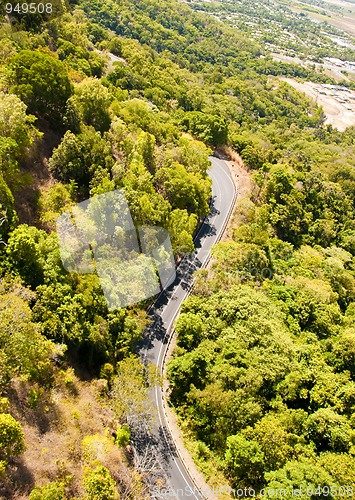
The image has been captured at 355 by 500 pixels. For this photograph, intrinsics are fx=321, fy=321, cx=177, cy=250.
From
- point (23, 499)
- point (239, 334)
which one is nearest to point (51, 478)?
point (23, 499)

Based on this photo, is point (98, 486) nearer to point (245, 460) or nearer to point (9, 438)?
point (9, 438)

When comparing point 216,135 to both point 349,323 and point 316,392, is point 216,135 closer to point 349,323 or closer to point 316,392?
point 349,323

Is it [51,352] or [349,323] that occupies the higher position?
[51,352]

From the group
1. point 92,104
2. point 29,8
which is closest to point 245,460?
point 92,104

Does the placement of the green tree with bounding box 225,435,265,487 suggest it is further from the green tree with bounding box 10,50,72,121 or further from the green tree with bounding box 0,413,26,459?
the green tree with bounding box 10,50,72,121

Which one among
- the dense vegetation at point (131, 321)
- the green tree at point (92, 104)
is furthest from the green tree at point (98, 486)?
the green tree at point (92, 104)

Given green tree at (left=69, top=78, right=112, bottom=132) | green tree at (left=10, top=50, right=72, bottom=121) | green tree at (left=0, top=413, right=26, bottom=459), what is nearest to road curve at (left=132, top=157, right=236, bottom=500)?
green tree at (left=0, top=413, right=26, bottom=459)
